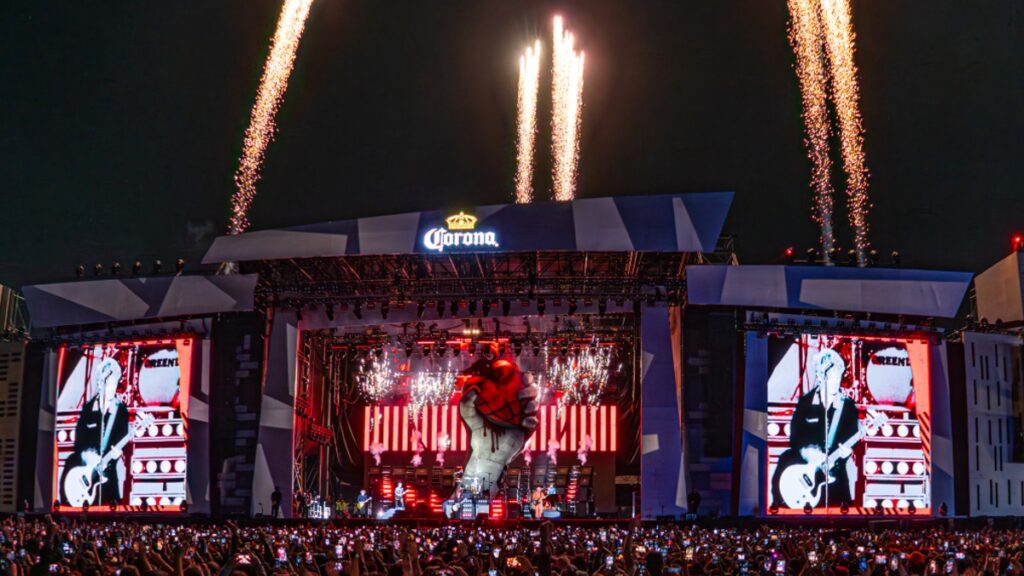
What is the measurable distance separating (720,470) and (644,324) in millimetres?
5189

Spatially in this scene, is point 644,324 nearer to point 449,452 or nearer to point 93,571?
point 449,452

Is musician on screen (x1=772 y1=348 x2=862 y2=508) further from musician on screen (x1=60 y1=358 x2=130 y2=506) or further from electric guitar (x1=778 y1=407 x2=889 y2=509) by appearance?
musician on screen (x1=60 y1=358 x2=130 y2=506)

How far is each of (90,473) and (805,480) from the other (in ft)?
78.5

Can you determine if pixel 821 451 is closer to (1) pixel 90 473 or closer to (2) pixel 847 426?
(2) pixel 847 426

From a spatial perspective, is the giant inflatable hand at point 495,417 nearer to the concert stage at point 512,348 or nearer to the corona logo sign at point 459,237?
the concert stage at point 512,348

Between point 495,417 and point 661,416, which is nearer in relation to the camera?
point 661,416

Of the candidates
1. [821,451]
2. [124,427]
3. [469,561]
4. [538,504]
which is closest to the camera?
[469,561]

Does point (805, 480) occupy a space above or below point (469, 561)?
above

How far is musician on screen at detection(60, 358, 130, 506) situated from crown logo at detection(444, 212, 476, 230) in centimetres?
1338

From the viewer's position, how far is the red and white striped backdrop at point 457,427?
158ft

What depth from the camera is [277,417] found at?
40.6m

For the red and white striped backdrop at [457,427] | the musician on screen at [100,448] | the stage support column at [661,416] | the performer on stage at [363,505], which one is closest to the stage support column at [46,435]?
the musician on screen at [100,448]

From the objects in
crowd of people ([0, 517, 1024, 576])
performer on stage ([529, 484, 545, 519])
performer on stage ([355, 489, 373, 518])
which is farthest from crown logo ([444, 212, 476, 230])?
crowd of people ([0, 517, 1024, 576])

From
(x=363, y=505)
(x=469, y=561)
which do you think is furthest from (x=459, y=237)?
(x=469, y=561)
